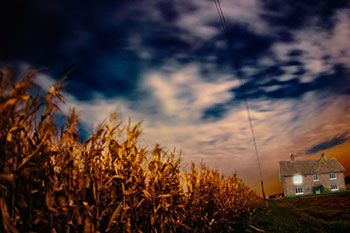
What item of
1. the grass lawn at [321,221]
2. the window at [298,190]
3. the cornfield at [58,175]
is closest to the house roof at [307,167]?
the window at [298,190]

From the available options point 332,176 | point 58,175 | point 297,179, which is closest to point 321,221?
point 58,175

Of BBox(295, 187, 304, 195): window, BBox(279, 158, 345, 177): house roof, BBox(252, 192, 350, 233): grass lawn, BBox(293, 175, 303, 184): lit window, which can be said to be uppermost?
BBox(279, 158, 345, 177): house roof

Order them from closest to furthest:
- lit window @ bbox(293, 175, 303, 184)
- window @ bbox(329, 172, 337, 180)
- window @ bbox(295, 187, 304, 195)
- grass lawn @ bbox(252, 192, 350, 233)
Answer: grass lawn @ bbox(252, 192, 350, 233) < window @ bbox(295, 187, 304, 195) < lit window @ bbox(293, 175, 303, 184) < window @ bbox(329, 172, 337, 180)

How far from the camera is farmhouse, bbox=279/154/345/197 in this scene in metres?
42.3

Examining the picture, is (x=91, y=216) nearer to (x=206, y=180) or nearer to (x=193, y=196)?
(x=193, y=196)

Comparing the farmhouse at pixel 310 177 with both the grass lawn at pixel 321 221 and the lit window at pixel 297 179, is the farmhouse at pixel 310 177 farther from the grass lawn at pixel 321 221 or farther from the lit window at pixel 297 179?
the grass lawn at pixel 321 221

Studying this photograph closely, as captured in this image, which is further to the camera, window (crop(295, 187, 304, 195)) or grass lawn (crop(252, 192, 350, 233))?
window (crop(295, 187, 304, 195))

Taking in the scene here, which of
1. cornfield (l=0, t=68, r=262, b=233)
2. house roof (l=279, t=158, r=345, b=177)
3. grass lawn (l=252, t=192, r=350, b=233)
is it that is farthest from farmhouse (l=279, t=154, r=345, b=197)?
cornfield (l=0, t=68, r=262, b=233)

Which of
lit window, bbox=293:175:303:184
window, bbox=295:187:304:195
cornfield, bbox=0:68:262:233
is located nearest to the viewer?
cornfield, bbox=0:68:262:233

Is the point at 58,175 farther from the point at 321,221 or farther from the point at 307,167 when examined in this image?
the point at 307,167

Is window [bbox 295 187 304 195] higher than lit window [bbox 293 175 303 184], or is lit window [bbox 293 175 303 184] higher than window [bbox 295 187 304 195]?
lit window [bbox 293 175 303 184]

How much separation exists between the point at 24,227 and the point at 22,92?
1282mm

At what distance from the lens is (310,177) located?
1704 inches

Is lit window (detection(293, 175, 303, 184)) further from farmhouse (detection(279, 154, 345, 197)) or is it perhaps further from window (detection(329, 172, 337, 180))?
window (detection(329, 172, 337, 180))
